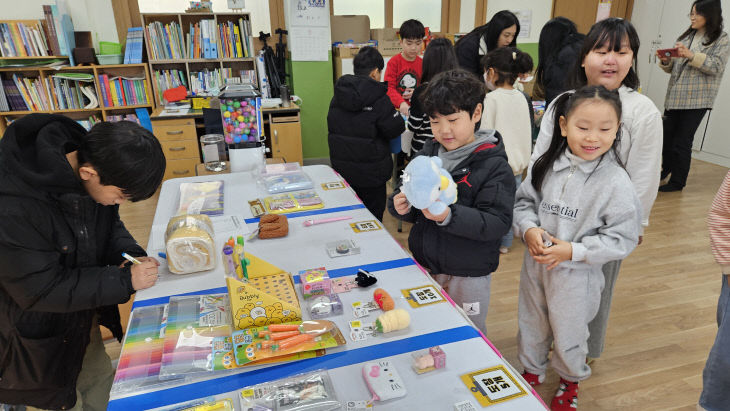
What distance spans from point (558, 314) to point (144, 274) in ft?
4.40

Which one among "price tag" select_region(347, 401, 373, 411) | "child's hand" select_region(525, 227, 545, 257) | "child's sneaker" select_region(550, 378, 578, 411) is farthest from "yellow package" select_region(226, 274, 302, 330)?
"child's sneaker" select_region(550, 378, 578, 411)

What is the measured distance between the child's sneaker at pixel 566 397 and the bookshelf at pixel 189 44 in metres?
4.14

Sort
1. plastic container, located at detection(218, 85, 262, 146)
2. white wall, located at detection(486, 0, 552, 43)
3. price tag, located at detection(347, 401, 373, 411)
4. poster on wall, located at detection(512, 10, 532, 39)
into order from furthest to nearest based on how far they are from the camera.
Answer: poster on wall, located at detection(512, 10, 532, 39), white wall, located at detection(486, 0, 552, 43), plastic container, located at detection(218, 85, 262, 146), price tag, located at detection(347, 401, 373, 411)

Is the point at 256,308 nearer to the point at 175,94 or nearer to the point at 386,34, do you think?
the point at 175,94

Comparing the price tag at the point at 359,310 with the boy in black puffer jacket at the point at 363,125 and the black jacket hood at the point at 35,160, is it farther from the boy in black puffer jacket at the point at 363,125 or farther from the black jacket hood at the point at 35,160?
the boy in black puffer jacket at the point at 363,125

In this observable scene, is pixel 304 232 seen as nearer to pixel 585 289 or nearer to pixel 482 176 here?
pixel 482 176

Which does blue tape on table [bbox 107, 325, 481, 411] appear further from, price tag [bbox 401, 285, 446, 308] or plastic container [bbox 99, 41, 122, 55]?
plastic container [bbox 99, 41, 122, 55]

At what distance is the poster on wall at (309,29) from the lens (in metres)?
4.47

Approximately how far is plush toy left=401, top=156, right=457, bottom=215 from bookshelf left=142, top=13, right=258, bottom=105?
394 centimetres

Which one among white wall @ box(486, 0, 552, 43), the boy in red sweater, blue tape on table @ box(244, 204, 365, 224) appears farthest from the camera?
white wall @ box(486, 0, 552, 43)

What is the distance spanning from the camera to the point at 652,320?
93.9 inches

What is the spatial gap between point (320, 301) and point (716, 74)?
4344mm

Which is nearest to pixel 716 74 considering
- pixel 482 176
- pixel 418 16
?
pixel 418 16

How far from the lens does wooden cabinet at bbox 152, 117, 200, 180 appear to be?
406 centimetres
